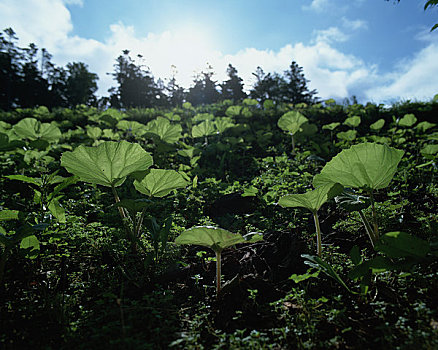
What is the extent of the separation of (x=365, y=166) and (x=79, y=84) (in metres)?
43.1

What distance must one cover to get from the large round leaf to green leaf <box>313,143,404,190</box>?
1372mm

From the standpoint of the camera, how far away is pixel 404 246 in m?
1.17

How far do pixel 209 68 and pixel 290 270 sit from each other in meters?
27.5

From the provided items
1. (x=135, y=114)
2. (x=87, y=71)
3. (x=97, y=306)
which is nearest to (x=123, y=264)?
(x=97, y=306)

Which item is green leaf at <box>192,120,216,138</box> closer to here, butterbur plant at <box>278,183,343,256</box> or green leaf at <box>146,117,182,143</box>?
green leaf at <box>146,117,182,143</box>

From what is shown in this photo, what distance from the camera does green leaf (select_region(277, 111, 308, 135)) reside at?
4883mm

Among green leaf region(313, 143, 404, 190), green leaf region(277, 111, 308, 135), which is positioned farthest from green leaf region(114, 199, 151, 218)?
green leaf region(277, 111, 308, 135)

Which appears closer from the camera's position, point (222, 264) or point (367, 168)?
point (367, 168)

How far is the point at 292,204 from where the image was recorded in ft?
5.76

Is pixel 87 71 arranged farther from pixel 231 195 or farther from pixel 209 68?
pixel 231 195

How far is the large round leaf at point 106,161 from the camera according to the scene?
1.86 metres

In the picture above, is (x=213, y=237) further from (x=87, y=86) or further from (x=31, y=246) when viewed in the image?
(x=87, y=86)

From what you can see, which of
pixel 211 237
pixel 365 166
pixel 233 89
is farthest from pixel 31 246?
pixel 233 89

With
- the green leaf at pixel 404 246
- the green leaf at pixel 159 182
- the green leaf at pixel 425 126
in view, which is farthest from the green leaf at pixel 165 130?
the green leaf at pixel 425 126
